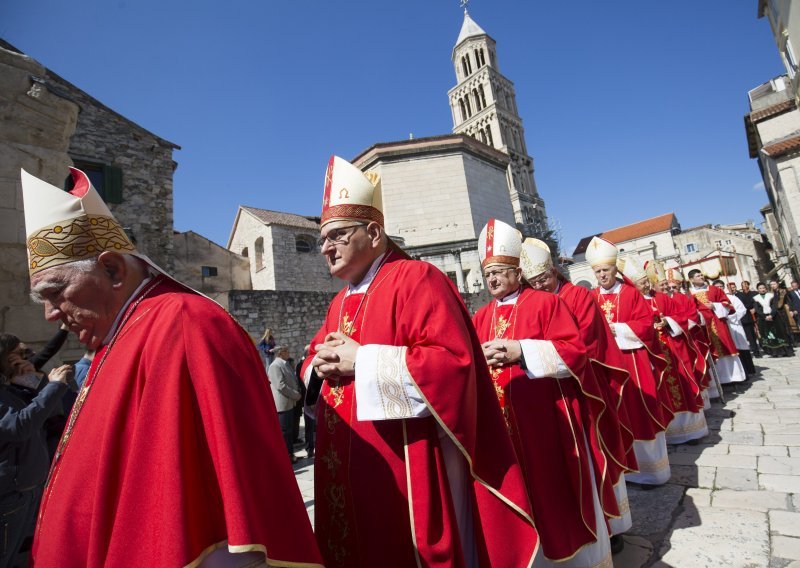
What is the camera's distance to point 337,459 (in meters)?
1.82

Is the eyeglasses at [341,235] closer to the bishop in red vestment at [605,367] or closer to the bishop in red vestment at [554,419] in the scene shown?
the bishop in red vestment at [554,419]

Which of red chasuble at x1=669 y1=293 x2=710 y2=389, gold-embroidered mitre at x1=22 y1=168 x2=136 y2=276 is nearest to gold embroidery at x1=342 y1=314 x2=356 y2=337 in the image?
gold-embroidered mitre at x1=22 y1=168 x2=136 y2=276

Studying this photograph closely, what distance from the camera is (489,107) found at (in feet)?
164

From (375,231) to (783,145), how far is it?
71.8 feet

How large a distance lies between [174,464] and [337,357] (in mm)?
762

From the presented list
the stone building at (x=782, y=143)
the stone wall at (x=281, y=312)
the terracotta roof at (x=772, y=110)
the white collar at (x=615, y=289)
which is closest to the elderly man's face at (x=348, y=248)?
the white collar at (x=615, y=289)

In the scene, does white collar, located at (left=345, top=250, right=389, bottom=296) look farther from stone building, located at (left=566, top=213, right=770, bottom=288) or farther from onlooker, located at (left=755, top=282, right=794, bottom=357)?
stone building, located at (left=566, top=213, right=770, bottom=288)

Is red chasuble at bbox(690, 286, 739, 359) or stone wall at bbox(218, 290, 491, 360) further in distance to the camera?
stone wall at bbox(218, 290, 491, 360)

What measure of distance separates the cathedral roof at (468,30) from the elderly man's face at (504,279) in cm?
5848

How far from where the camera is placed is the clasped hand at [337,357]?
1735 millimetres

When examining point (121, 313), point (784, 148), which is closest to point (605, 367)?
point (121, 313)

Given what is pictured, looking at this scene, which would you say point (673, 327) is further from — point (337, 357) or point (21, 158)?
point (21, 158)

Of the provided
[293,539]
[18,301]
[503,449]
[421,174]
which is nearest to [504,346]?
[503,449]

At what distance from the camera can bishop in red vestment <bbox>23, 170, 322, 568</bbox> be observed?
1071mm
